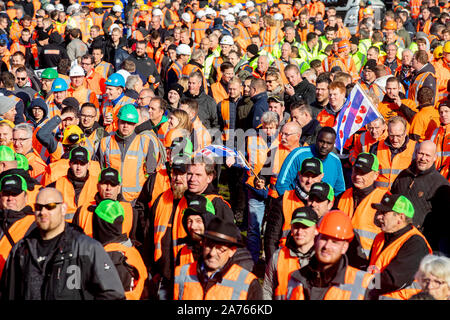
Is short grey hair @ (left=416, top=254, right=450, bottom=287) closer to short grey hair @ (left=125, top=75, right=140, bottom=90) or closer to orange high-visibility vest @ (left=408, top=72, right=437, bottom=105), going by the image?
orange high-visibility vest @ (left=408, top=72, right=437, bottom=105)

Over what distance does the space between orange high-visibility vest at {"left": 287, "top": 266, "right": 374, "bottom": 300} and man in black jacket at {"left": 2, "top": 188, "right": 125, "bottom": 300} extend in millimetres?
1189

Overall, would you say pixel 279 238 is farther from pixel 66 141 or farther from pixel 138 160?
pixel 66 141

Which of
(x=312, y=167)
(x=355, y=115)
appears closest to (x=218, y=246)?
(x=312, y=167)

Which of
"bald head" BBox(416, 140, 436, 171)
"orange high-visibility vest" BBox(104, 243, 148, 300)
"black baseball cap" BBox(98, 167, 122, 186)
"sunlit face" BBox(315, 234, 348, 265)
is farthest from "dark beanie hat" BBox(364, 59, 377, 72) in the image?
"sunlit face" BBox(315, 234, 348, 265)

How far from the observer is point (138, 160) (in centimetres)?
743

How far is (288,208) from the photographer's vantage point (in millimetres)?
5926

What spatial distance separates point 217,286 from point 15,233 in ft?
6.56

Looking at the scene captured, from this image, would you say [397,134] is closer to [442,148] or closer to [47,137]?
[442,148]

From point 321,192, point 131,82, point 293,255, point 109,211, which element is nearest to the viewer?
point 293,255

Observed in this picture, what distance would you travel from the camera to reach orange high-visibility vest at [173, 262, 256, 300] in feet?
14.2

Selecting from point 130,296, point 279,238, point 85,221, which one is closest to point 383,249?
point 279,238

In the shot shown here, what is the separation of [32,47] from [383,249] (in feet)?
41.7

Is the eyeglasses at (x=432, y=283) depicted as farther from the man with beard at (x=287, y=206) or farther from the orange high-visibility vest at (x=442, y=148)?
the orange high-visibility vest at (x=442, y=148)

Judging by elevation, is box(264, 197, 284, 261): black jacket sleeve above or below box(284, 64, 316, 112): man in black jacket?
below
